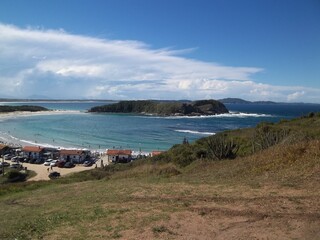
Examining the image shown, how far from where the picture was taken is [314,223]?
691 cm

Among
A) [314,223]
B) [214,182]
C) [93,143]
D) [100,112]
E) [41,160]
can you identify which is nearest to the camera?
[314,223]

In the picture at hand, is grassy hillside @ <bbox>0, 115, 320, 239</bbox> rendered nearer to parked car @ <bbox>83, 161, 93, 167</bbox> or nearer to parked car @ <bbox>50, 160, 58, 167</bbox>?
parked car @ <bbox>83, 161, 93, 167</bbox>

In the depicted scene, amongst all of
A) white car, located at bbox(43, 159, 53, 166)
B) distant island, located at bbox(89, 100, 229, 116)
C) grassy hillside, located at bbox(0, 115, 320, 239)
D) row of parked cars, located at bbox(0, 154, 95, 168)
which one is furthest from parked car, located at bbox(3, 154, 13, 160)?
distant island, located at bbox(89, 100, 229, 116)

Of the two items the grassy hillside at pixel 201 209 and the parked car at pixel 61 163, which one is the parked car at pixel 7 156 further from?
the grassy hillside at pixel 201 209

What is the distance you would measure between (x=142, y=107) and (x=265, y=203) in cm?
17238

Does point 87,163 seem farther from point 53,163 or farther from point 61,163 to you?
point 53,163

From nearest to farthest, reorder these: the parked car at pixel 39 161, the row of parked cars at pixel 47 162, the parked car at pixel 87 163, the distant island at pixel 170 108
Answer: the row of parked cars at pixel 47 162 → the parked car at pixel 87 163 → the parked car at pixel 39 161 → the distant island at pixel 170 108

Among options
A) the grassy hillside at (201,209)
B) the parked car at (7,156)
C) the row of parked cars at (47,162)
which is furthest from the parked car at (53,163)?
the grassy hillside at (201,209)

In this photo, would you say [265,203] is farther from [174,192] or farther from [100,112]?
[100,112]

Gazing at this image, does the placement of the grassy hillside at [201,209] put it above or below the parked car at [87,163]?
above

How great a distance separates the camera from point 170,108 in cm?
16312

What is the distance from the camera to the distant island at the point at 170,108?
160625 mm

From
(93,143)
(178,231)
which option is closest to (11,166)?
(93,143)

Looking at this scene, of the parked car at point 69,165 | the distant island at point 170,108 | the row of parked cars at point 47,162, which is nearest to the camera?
the parked car at point 69,165
